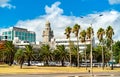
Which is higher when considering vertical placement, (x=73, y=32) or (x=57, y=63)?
(x=73, y=32)

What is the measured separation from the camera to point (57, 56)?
6471 inches

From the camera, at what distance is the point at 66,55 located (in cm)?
16300

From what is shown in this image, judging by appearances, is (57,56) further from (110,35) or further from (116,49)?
(110,35)

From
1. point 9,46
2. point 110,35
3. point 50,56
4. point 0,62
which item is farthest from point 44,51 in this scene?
point 110,35

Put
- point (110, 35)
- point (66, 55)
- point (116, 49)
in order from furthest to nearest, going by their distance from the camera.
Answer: point (66, 55) < point (116, 49) < point (110, 35)

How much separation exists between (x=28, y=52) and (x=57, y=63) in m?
30.8

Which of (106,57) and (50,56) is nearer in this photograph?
(50,56)

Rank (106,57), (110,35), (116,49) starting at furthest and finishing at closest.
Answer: (106,57) < (116,49) < (110,35)

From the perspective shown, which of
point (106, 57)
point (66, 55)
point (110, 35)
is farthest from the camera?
point (106, 57)

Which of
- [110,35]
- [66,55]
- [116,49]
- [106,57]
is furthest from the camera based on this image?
[106,57]

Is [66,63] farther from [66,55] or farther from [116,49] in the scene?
[116,49]

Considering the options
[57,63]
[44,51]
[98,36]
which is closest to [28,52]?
Answer: [44,51]

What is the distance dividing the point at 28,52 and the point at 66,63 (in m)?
33.6

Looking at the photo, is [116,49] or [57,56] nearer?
[116,49]
